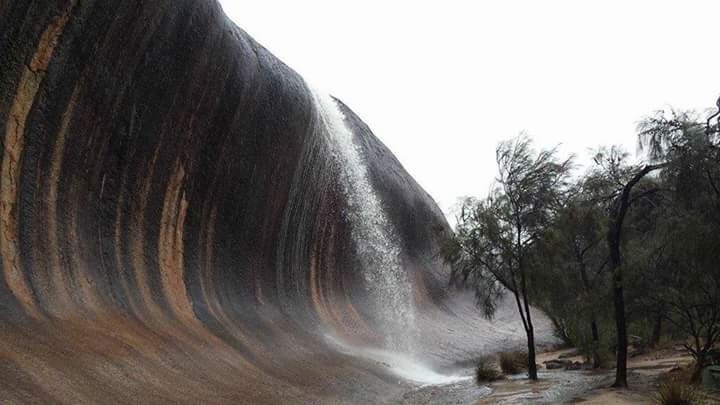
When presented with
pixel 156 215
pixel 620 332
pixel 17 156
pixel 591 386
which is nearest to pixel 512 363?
pixel 591 386

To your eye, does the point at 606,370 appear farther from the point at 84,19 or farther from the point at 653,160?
the point at 84,19

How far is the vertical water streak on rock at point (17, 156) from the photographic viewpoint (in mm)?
10453

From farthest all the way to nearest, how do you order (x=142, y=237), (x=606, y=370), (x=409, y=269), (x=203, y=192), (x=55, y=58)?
(x=409, y=269) → (x=606, y=370) → (x=203, y=192) → (x=142, y=237) → (x=55, y=58)

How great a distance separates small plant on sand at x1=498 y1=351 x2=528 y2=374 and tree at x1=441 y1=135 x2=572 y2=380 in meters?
1.22

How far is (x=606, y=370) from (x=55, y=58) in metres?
18.1

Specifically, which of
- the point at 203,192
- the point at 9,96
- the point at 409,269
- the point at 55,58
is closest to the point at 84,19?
the point at 55,58

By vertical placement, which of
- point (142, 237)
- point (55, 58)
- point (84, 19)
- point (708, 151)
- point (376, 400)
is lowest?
point (376, 400)

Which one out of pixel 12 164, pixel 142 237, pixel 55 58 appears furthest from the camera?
pixel 142 237

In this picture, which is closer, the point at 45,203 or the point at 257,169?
the point at 45,203

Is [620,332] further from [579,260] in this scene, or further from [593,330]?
[593,330]

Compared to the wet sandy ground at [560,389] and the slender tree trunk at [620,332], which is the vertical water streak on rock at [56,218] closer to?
the wet sandy ground at [560,389]

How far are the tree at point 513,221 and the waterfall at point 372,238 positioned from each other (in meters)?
4.30

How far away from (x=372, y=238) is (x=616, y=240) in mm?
14474

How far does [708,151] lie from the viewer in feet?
50.5
